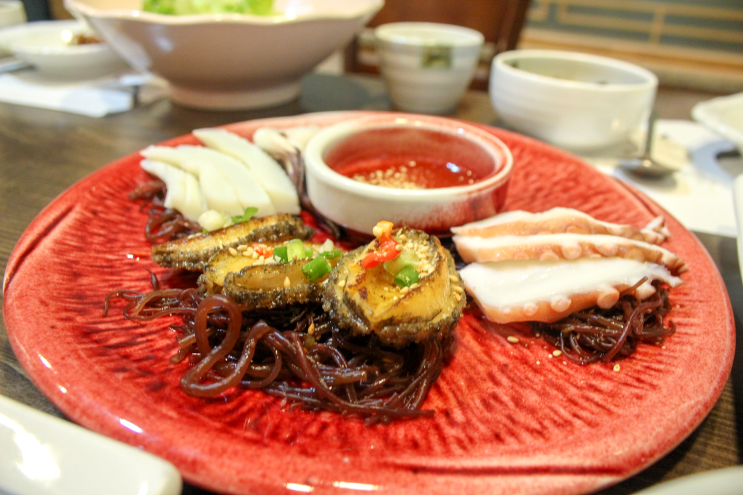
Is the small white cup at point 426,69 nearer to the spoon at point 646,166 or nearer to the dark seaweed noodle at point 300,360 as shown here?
the spoon at point 646,166

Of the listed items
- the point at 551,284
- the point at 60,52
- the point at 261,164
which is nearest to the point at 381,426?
the point at 551,284

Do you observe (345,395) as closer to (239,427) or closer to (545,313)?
(239,427)

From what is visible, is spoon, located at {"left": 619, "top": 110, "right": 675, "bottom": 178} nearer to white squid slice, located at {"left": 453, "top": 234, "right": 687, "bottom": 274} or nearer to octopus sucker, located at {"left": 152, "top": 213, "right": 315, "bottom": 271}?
white squid slice, located at {"left": 453, "top": 234, "right": 687, "bottom": 274}

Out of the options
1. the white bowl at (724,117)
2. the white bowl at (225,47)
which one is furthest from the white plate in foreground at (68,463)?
the white bowl at (724,117)

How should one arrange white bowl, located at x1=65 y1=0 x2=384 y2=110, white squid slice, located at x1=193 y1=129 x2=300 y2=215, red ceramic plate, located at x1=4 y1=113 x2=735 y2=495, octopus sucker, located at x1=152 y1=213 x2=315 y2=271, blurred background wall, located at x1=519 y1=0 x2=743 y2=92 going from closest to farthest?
red ceramic plate, located at x1=4 y1=113 x2=735 y2=495 < octopus sucker, located at x1=152 y1=213 x2=315 y2=271 < white squid slice, located at x1=193 y1=129 x2=300 y2=215 < white bowl, located at x1=65 y1=0 x2=384 y2=110 < blurred background wall, located at x1=519 y1=0 x2=743 y2=92

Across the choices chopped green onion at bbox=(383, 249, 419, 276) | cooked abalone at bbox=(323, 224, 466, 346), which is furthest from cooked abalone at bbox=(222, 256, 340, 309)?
chopped green onion at bbox=(383, 249, 419, 276)

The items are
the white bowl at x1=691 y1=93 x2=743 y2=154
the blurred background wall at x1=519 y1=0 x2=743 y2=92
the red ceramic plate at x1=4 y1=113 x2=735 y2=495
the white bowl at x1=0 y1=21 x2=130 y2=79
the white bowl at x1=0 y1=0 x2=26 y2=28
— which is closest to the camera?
the red ceramic plate at x1=4 y1=113 x2=735 y2=495

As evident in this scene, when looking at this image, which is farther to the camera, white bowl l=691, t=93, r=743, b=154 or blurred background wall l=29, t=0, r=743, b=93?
blurred background wall l=29, t=0, r=743, b=93
